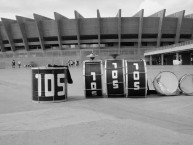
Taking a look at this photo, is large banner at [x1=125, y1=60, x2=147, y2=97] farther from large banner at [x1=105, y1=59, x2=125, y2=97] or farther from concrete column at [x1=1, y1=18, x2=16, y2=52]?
concrete column at [x1=1, y1=18, x2=16, y2=52]

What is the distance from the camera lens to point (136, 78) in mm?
8109

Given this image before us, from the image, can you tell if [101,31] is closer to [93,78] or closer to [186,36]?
[186,36]

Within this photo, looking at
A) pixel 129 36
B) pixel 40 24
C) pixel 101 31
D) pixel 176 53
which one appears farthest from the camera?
pixel 129 36

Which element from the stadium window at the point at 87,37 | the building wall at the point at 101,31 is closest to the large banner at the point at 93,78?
the building wall at the point at 101,31

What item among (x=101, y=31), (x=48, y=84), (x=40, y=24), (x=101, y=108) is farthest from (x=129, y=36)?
(x=101, y=108)

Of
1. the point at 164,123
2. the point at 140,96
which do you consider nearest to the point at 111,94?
the point at 140,96

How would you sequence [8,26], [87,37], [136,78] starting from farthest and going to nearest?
1. [8,26]
2. [87,37]
3. [136,78]

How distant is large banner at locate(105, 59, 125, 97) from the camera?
27.0ft

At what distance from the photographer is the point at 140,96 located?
8.39 metres

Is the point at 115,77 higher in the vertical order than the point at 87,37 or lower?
lower

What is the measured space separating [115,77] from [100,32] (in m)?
63.7

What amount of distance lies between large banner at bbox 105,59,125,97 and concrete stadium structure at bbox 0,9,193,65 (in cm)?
5539

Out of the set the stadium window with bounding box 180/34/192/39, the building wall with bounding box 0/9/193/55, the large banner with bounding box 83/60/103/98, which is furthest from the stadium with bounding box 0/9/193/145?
the stadium window with bounding box 180/34/192/39

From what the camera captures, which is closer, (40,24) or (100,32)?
(100,32)
